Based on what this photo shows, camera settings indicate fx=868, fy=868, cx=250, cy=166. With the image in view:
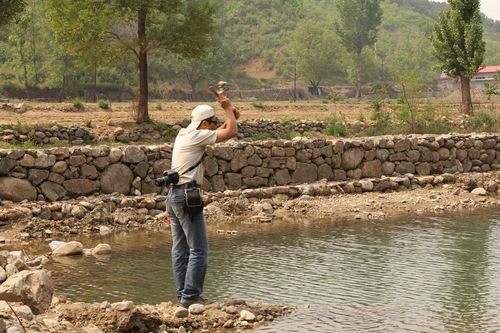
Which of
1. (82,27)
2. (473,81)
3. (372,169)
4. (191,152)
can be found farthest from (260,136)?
(473,81)

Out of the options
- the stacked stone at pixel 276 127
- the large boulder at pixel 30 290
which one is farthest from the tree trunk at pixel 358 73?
the large boulder at pixel 30 290

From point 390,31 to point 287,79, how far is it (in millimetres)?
44046

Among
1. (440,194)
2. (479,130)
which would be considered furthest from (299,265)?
(479,130)

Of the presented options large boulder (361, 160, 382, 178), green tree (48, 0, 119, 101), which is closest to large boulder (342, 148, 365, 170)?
large boulder (361, 160, 382, 178)

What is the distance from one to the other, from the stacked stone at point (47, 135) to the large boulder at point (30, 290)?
582 inches

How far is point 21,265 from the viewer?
9.98 meters

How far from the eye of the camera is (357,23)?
9219cm

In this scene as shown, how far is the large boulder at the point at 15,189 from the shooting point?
15.6m

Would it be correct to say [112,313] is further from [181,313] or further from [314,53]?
[314,53]

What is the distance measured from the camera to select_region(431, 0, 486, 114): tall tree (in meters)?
33.4

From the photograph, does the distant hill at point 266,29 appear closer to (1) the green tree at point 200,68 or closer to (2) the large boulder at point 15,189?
(1) the green tree at point 200,68

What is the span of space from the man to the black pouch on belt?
3cm

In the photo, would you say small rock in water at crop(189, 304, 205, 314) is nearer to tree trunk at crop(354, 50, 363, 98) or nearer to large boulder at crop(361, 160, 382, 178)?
large boulder at crop(361, 160, 382, 178)

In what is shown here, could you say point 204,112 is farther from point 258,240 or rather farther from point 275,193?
point 275,193
